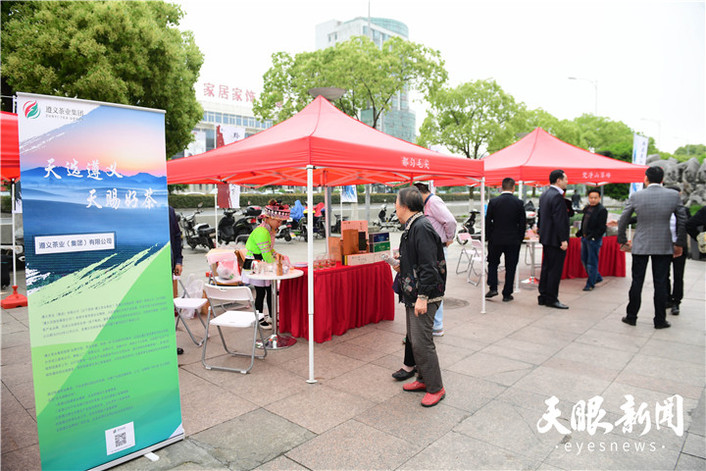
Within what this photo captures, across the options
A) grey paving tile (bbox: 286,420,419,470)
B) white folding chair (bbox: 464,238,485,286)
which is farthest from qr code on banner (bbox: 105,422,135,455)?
white folding chair (bbox: 464,238,485,286)

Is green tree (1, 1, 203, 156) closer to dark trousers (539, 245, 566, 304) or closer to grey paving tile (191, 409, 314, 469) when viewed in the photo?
grey paving tile (191, 409, 314, 469)

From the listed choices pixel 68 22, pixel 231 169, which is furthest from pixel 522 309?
pixel 68 22

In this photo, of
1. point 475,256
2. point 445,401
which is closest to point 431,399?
point 445,401

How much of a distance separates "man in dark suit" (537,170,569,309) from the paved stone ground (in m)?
0.86

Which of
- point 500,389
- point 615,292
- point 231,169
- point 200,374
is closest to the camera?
point 500,389

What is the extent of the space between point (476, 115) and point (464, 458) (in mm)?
24805

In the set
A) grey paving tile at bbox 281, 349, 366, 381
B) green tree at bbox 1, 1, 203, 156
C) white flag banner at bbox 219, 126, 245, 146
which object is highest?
green tree at bbox 1, 1, 203, 156

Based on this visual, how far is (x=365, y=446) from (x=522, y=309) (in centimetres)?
451

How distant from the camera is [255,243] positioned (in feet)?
17.0

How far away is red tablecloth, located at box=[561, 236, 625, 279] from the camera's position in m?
9.16

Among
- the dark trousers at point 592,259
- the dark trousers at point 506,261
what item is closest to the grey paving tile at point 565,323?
the dark trousers at point 506,261

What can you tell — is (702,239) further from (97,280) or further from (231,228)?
(231,228)

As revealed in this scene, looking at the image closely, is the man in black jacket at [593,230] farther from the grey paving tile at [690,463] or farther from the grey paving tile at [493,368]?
the grey paving tile at [690,463]

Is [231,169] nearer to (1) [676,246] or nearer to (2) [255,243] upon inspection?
(2) [255,243]
